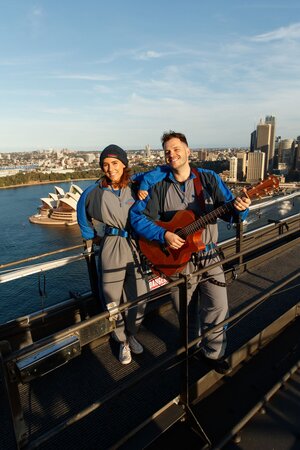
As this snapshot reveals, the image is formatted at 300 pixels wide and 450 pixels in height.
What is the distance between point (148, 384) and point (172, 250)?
851mm

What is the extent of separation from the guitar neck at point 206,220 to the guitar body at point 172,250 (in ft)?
0.08

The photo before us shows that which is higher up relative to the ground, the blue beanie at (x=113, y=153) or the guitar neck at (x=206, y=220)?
the blue beanie at (x=113, y=153)

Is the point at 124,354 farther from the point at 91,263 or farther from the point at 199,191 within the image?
the point at 199,191

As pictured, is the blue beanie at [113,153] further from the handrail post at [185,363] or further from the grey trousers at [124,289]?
the handrail post at [185,363]

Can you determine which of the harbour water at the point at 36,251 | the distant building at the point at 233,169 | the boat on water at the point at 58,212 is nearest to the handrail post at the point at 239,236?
the harbour water at the point at 36,251

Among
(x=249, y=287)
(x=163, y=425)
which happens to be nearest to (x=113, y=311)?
(x=163, y=425)

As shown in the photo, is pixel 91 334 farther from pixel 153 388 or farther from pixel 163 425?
pixel 153 388

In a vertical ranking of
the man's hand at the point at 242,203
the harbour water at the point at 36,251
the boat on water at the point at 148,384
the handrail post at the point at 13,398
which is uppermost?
the man's hand at the point at 242,203

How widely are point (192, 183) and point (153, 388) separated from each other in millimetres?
1282

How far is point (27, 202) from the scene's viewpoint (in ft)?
177

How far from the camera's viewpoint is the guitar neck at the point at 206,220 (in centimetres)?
171

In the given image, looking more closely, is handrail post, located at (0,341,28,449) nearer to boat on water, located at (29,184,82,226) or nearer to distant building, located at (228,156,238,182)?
boat on water, located at (29,184,82,226)

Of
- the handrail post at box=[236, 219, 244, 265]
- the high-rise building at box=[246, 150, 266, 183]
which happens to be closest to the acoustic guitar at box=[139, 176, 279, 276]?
the handrail post at box=[236, 219, 244, 265]

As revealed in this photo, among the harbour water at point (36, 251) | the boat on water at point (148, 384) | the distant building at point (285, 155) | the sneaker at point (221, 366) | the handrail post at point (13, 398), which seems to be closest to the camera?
the handrail post at point (13, 398)
